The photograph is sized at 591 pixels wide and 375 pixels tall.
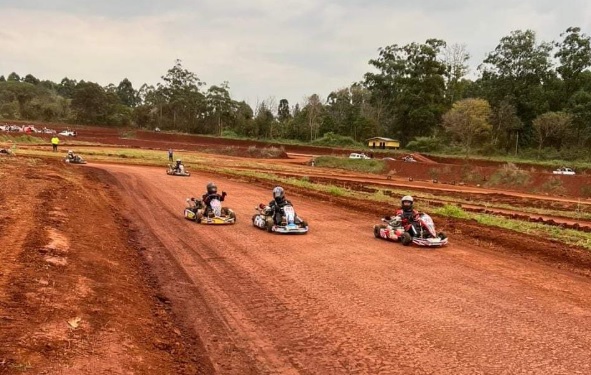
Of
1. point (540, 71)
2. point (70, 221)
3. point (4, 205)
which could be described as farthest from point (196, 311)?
point (540, 71)

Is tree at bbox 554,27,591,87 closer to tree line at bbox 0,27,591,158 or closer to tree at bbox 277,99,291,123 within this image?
tree line at bbox 0,27,591,158

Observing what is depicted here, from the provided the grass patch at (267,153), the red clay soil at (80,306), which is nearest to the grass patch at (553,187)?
the grass patch at (267,153)

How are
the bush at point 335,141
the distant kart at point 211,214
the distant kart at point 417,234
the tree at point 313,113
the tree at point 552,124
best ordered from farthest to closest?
the tree at point 313,113 < the bush at point 335,141 < the tree at point 552,124 < the distant kart at point 211,214 < the distant kart at point 417,234

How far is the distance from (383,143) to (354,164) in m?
30.4

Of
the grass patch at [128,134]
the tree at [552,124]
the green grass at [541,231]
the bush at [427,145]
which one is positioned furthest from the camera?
the grass patch at [128,134]

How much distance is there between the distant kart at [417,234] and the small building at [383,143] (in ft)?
266

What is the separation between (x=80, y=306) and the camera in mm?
7570

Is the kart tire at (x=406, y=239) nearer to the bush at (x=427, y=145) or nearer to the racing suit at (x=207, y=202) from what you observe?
the racing suit at (x=207, y=202)

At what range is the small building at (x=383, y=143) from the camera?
94.9 m

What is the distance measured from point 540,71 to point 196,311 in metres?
90.2

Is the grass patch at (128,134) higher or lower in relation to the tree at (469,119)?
lower

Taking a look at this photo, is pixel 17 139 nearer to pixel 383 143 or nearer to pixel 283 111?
pixel 383 143

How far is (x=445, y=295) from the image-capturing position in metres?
9.64

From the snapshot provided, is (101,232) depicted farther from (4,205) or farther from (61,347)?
(61,347)
